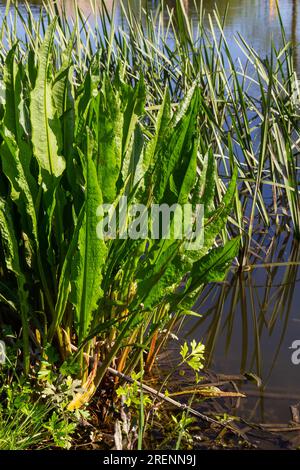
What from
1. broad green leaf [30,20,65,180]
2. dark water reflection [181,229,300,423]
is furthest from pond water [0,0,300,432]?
broad green leaf [30,20,65,180]

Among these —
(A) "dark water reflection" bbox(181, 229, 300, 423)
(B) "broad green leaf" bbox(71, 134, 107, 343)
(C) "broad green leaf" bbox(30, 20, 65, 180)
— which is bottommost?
(A) "dark water reflection" bbox(181, 229, 300, 423)

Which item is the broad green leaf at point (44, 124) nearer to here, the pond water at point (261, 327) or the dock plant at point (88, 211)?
the dock plant at point (88, 211)

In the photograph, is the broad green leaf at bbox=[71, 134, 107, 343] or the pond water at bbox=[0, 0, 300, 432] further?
the pond water at bbox=[0, 0, 300, 432]

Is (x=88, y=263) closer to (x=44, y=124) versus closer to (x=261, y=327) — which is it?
(x=44, y=124)

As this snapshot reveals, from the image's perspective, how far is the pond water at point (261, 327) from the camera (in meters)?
1.13

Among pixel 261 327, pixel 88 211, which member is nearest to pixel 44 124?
pixel 88 211

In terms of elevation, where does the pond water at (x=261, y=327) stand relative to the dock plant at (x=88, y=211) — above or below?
below

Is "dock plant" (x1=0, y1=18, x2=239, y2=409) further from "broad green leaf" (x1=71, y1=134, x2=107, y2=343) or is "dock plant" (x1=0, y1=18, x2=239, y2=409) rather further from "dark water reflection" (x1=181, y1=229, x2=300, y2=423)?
"dark water reflection" (x1=181, y1=229, x2=300, y2=423)

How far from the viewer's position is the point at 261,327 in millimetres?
1388

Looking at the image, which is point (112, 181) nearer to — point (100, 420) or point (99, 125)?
point (99, 125)

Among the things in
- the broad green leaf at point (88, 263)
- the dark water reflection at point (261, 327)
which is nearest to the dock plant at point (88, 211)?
the broad green leaf at point (88, 263)

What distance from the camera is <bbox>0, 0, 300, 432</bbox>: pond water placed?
1133mm

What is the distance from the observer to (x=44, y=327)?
99 cm
